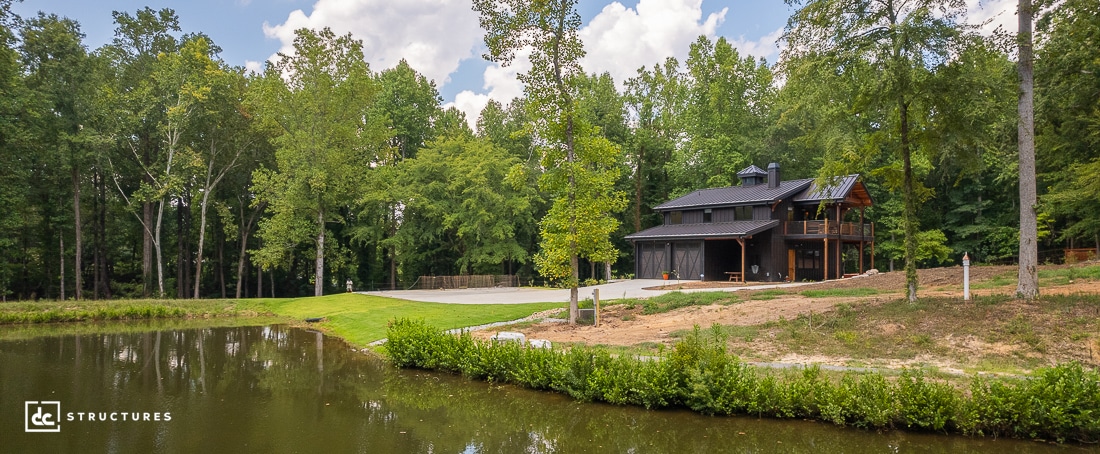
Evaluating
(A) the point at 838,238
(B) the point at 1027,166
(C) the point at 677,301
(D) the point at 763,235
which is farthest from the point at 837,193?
(B) the point at 1027,166

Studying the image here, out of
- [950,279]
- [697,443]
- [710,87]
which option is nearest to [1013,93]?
[950,279]

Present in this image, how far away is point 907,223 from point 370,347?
47.0ft

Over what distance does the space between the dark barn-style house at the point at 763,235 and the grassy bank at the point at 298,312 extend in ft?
50.5

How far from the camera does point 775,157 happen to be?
142 feet

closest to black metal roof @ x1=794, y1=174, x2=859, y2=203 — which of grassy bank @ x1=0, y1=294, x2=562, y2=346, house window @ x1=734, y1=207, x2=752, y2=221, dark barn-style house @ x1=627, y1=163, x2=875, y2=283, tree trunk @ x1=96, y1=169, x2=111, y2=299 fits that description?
dark barn-style house @ x1=627, y1=163, x2=875, y2=283

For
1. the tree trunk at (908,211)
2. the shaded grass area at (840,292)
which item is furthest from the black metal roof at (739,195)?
the tree trunk at (908,211)

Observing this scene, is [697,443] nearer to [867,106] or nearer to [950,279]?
[867,106]

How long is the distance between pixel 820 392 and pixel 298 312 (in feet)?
78.8

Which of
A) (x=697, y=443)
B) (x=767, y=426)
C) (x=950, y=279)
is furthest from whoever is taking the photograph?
(x=950, y=279)

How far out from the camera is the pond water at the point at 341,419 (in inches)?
311

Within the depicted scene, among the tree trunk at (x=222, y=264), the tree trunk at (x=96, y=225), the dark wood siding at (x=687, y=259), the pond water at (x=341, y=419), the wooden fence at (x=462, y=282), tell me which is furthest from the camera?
the tree trunk at (x=222, y=264)

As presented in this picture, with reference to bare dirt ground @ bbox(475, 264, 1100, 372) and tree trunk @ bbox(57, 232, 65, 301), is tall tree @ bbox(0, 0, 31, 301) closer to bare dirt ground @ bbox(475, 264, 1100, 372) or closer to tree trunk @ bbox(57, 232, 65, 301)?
tree trunk @ bbox(57, 232, 65, 301)

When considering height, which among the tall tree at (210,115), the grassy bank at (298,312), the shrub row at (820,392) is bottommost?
the grassy bank at (298,312)

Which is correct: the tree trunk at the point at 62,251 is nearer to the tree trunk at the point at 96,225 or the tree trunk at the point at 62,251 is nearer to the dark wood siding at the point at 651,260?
the tree trunk at the point at 96,225
